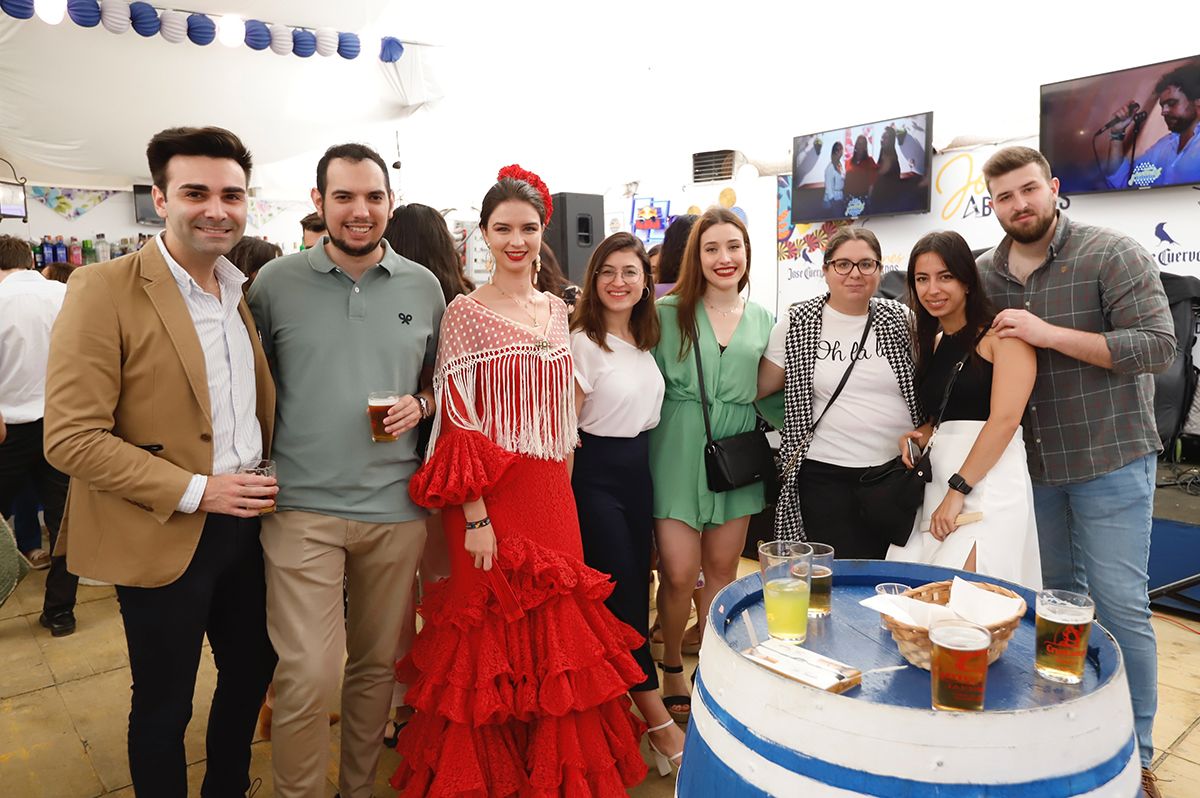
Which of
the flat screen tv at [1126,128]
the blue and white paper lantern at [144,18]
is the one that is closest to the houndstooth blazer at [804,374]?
the flat screen tv at [1126,128]

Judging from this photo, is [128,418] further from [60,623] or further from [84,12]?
[84,12]

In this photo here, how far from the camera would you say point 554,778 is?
200 centimetres

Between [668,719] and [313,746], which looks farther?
[668,719]

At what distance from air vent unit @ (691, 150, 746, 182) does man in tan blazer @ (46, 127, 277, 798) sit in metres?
6.95

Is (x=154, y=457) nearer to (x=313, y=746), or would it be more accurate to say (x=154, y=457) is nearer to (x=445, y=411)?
(x=445, y=411)

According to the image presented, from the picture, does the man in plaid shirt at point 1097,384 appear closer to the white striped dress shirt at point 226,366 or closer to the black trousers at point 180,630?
the white striped dress shirt at point 226,366

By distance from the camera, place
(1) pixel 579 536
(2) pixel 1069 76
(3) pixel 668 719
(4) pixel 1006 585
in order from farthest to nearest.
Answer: (2) pixel 1069 76, (3) pixel 668 719, (1) pixel 579 536, (4) pixel 1006 585

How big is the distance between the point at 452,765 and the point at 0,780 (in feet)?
5.38

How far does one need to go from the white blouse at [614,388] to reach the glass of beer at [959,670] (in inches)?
54.1

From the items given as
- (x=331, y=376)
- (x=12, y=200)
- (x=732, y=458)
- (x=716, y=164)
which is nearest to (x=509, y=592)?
(x=331, y=376)

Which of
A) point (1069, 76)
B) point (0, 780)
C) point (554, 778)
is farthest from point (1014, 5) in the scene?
point (0, 780)

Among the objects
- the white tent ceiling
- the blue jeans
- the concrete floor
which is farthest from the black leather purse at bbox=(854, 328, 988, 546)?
the white tent ceiling

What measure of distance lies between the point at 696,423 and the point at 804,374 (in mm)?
370

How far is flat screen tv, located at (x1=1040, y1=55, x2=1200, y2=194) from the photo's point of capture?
16.4 feet
